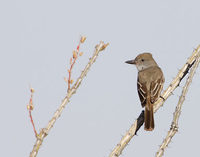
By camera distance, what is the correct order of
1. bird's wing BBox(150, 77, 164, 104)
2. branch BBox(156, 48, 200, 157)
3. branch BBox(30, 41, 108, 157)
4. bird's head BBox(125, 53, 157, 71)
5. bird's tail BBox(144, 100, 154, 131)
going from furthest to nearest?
bird's head BBox(125, 53, 157, 71)
bird's wing BBox(150, 77, 164, 104)
bird's tail BBox(144, 100, 154, 131)
branch BBox(156, 48, 200, 157)
branch BBox(30, 41, 108, 157)

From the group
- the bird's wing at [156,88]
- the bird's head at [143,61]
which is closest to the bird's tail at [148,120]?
the bird's wing at [156,88]

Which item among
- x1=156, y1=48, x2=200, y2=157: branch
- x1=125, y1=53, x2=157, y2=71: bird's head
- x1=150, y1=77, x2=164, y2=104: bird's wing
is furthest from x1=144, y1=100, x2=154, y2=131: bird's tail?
x1=125, y1=53, x2=157, y2=71: bird's head

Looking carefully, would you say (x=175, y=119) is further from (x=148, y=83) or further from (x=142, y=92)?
(x=148, y=83)

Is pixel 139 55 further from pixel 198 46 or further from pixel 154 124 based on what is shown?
pixel 198 46

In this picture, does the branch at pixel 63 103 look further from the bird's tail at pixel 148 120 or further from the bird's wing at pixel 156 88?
the bird's wing at pixel 156 88

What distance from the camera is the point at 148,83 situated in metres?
7.49

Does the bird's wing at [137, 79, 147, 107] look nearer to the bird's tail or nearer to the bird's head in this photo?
the bird's tail

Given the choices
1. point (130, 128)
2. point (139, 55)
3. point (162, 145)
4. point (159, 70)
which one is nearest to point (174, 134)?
point (162, 145)

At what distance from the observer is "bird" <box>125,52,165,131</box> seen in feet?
20.2

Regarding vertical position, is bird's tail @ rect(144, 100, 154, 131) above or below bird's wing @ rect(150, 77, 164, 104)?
below

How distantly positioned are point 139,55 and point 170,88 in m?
3.67

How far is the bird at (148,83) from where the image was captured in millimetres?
6144

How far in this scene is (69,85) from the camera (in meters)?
3.29

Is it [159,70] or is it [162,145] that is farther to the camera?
[159,70]
